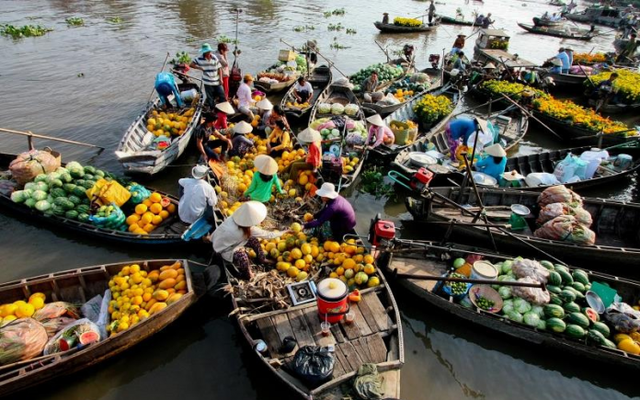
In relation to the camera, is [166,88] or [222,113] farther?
[166,88]

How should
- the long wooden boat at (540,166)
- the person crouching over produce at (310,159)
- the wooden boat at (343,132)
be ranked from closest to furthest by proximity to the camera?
the person crouching over produce at (310,159) < the wooden boat at (343,132) < the long wooden boat at (540,166)

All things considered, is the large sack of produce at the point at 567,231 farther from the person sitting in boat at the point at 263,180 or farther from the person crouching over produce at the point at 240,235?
the person crouching over produce at the point at 240,235

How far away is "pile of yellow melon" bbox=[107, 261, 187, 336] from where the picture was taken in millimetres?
6883

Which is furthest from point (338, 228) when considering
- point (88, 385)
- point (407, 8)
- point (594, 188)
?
point (407, 8)

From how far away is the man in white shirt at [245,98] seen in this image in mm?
14037

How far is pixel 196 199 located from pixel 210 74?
712 centimetres

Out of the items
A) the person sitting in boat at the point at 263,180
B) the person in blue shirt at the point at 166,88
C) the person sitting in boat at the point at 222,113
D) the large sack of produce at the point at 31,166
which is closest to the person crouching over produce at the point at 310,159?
the person sitting in boat at the point at 263,180

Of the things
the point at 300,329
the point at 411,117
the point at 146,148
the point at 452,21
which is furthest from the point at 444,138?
the point at 452,21

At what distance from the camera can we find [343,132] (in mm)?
12922

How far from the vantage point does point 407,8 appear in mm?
50656

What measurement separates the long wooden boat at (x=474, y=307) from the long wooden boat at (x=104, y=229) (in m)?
5.17

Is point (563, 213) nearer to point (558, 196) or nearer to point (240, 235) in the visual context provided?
point (558, 196)

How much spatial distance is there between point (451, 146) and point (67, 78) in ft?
65.2

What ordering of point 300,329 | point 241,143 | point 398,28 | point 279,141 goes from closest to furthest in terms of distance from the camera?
point 300,329
point 241,143
point 279,141
point 398,28
